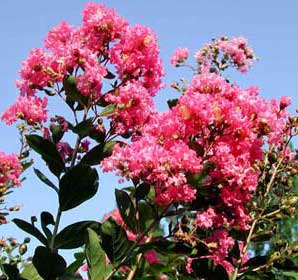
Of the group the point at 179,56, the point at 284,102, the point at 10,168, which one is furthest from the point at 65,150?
the point at 179,56

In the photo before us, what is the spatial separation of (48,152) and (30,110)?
0.86ft

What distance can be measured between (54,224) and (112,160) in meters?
0.49

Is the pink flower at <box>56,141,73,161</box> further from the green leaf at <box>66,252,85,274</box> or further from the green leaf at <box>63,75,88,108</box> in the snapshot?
the green leaf at <box>66,252,85,274</box>

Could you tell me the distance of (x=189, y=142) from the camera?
7.82 ft

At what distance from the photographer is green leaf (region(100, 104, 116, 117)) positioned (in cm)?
263

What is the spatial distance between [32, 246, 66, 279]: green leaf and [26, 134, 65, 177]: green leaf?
1.30ft

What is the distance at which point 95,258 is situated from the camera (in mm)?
2365

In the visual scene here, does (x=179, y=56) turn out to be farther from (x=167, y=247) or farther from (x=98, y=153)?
(x=167, y=247)

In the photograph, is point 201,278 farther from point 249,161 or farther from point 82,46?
point 82,46

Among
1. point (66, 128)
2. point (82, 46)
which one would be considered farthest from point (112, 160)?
point (82, 46)

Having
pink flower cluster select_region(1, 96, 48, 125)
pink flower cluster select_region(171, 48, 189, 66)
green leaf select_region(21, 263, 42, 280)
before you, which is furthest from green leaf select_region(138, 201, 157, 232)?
pink flower cluster select_region(171, 48, 189, 66)

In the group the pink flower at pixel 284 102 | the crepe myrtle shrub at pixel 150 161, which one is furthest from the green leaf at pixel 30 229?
the pink flower at pixel 284 102

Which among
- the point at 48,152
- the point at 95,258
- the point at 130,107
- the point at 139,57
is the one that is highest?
the point at 139,57

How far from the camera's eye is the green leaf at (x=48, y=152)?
2.58 metres
